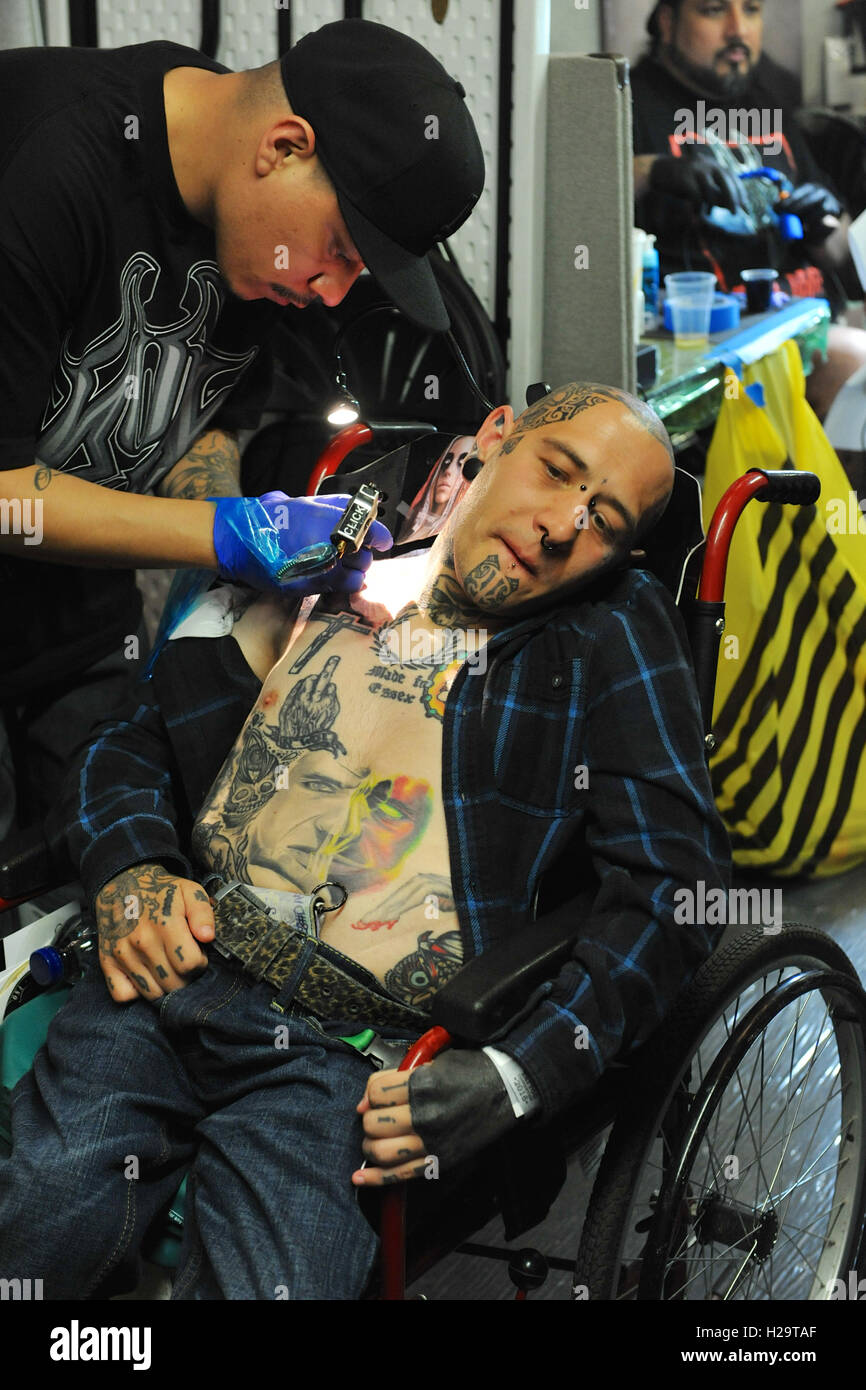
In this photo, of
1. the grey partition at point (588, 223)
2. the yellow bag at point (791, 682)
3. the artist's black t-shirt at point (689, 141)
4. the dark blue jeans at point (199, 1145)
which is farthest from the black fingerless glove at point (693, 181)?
the dark blue jeans at point (199, 1145)

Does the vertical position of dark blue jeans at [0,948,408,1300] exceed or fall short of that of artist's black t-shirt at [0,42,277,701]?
it falls short

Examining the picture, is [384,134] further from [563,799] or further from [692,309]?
[692,309]

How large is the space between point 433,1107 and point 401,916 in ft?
0.94

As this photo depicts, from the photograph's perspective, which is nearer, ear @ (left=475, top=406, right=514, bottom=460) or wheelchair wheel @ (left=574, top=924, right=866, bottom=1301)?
wheelchair wheel @ (left=574, top=924, right=866, bottom=1301)

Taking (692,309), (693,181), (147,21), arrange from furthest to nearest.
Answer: (693,181) < (692,309) < (147,21)

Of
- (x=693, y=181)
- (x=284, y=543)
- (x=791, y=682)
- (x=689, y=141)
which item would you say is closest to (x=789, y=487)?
(x=284, y=543)

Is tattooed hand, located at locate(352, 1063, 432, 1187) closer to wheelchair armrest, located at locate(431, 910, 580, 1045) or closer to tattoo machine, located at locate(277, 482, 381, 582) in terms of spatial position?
wheelchair armrest, located at locate(431, 910, 580, 1045)

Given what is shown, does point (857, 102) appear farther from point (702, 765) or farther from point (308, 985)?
point (308, 985)

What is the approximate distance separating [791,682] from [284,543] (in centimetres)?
153

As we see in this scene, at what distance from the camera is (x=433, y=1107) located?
1.23 m

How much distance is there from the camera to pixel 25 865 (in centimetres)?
153

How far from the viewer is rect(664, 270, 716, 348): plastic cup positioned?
10.4ft

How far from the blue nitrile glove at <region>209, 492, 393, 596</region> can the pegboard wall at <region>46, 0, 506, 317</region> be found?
0.78m

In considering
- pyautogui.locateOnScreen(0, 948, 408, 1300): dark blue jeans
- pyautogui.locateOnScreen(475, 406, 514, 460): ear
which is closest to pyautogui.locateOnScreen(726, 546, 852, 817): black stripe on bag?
pyautogui.locateOnScreen(475, 406, 514, 460): ear
